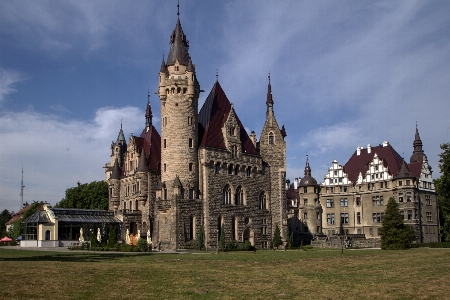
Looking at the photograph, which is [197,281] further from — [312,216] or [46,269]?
[312,216]

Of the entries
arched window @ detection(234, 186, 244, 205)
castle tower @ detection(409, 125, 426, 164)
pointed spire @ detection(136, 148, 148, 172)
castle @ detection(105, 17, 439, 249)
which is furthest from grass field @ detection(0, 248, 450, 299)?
castle tower @ detection(409, 125, 426, 164)

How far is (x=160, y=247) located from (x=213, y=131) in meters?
15.8

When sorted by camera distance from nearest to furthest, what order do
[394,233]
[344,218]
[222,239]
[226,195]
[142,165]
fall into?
1. [394,233]
2. [222,239]
3. [226,195]
4. [142,165]
5. [344,218]

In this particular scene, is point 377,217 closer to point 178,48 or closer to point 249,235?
point 249,235

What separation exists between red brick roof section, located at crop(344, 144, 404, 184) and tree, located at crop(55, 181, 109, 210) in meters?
41.2

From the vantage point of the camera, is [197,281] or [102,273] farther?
[102,273]

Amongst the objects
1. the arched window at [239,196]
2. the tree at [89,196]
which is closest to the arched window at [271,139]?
the arched window at [239,196]

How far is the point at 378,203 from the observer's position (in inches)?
2970

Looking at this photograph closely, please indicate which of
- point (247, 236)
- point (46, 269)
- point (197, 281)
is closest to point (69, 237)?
point (247, 236)

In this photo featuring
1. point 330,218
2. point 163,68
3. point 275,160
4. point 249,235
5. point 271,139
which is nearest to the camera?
point 163,68

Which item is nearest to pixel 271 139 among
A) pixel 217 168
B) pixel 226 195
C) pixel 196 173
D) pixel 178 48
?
pixel 217 168

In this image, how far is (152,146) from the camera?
68.2 m

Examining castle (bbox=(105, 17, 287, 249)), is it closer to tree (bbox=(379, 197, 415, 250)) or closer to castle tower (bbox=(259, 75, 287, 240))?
castle tower (bbox=(259, 75, 287, 240))

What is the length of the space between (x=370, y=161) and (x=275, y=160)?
1841cm
